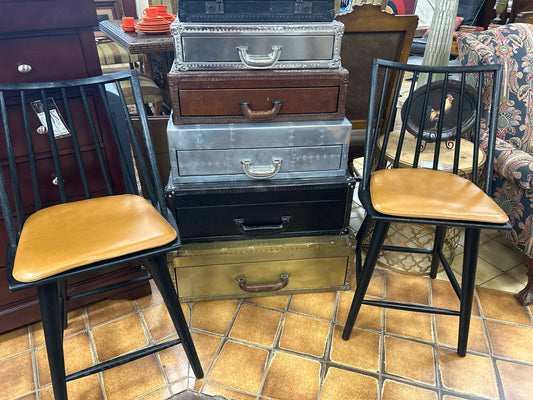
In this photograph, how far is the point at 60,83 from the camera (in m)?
1.38

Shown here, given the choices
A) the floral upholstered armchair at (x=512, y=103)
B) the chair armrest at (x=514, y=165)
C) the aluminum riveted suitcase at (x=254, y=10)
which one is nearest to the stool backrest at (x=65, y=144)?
the aluminum riveted suitcase at (x=254, y=10)

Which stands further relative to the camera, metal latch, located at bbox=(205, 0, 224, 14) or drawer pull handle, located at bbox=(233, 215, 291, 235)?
drawer pull handle, located at bbox=(233, 215, 291, 235)

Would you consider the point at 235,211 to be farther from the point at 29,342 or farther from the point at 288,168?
the point at 29,342

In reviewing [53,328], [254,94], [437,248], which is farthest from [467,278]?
[53,328]

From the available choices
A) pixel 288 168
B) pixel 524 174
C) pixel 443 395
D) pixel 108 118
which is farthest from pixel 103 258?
pixel 524 174

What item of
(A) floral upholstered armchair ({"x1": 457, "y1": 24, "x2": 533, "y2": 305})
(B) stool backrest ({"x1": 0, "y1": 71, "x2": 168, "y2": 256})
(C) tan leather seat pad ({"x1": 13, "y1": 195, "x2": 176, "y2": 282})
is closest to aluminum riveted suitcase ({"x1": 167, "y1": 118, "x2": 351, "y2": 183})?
(B) stool backrest ({"x1": 0, "y1": 71, "x2": 168, "y2": 256})

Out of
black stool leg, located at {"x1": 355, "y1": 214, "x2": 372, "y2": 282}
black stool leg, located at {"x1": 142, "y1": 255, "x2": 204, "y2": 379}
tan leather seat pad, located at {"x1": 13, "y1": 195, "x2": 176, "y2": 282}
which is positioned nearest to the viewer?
tan leather seat pad, located at {"x1": 13, "y1": 195, "x2": 176, "y2": 282}

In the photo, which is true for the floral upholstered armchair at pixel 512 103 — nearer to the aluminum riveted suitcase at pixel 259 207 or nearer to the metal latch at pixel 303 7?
the aluminum riveted suitcase at pixel 259 207

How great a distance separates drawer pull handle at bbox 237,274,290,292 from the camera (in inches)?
76.9

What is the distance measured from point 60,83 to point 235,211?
0.85 metres

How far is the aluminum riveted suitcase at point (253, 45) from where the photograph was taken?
4.98 ft

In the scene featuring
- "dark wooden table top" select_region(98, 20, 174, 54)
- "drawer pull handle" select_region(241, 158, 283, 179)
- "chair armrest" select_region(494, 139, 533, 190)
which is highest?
"dark wooden table top" select_region(98, 20, 174, 54)

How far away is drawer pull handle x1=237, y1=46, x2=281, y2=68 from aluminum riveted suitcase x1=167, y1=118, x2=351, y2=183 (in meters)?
0.24

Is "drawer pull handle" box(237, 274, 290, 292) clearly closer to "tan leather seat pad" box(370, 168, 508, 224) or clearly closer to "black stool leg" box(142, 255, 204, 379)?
"black stool leg" box(142, 255, 204, 379)
